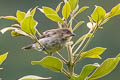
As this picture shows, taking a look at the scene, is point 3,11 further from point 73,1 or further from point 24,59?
point 73,1

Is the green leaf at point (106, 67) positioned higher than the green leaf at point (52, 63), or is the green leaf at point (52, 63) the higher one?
the green leaf at point (52, 63)

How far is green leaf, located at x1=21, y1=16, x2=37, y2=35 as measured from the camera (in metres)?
1.51

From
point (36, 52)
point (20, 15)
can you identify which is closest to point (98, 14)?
point (20, 15)

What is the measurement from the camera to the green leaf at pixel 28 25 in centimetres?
151

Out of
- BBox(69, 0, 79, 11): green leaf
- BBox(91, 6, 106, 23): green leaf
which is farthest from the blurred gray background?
BBox(91, 6, 106, 23): green leaf

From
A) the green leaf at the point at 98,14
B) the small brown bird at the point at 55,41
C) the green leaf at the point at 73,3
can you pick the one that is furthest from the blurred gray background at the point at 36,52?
the green leaf at the point at 98,14

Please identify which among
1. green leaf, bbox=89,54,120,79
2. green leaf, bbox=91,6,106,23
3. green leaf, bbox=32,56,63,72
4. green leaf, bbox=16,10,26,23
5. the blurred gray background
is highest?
green leaf, bbox=16,10,26,23

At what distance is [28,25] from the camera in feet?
5.00

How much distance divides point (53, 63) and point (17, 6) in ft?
35.3

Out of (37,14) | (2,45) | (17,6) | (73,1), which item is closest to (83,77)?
(73,1)

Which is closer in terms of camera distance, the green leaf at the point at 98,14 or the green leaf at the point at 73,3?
the green leaf at the point at 98,14

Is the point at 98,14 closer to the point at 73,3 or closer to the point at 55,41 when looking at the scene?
the point at 73,3

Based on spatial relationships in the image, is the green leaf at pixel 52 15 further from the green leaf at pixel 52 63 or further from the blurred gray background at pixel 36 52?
the blurred gray background at pixel 36 52

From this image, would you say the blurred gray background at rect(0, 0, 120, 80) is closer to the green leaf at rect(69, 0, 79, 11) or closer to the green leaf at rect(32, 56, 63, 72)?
the green leaf at rect(69, 0, 79, 11)
